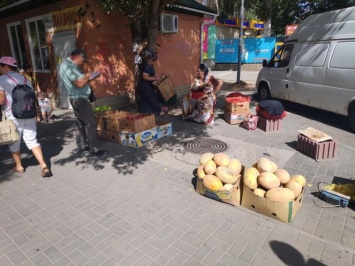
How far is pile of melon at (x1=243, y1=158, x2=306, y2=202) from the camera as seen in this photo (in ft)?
10.6

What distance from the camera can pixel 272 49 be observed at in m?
20.7

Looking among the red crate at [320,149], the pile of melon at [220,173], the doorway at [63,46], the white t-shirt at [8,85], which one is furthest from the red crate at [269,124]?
the doorway at [63,46]

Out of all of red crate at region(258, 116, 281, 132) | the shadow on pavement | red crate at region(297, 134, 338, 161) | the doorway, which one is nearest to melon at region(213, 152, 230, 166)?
the shadow on pavement

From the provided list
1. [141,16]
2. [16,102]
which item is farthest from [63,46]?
[16,102]

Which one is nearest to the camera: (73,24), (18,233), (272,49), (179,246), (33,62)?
(179,246)

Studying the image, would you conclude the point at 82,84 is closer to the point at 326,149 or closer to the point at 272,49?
the point at 326,149

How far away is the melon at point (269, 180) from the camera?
10.9 feet

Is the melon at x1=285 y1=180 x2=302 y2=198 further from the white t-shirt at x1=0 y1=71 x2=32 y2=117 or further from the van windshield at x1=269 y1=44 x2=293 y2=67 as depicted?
the van windshield at x1=269 y1=44 x2=293 y2=67

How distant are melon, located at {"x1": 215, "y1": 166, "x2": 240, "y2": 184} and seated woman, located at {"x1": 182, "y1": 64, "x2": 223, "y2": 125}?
3645mm

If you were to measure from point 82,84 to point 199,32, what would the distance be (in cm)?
865

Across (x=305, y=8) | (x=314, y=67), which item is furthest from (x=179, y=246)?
(x=305, y=8)

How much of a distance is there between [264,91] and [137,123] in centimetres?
575

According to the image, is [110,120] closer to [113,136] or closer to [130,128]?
[113,136]

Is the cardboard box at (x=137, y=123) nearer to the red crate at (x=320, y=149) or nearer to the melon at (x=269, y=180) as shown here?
the melon at (x=269, y=180)
